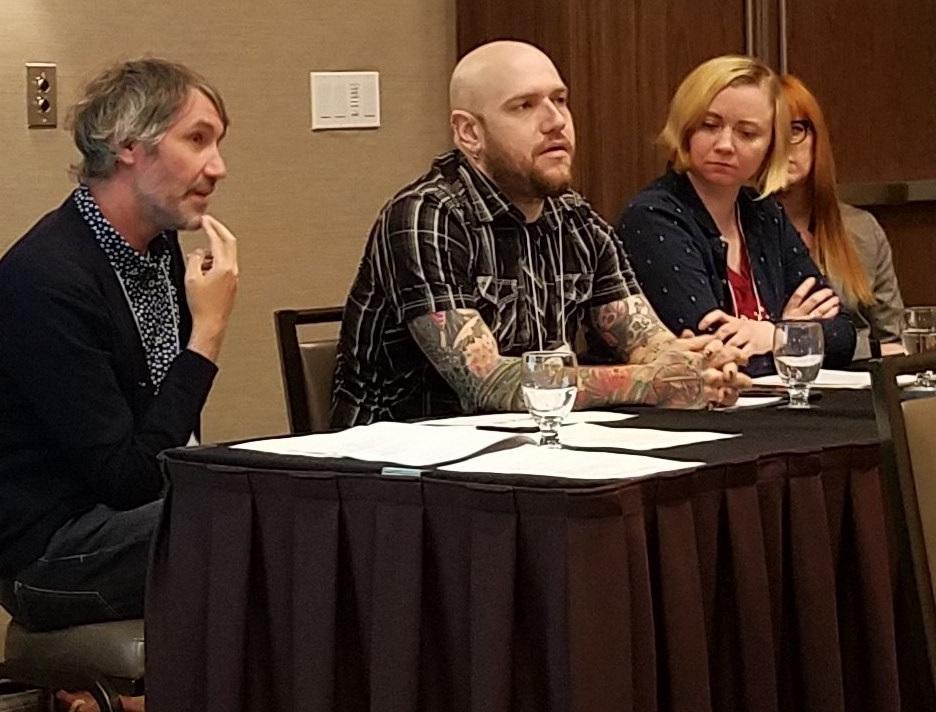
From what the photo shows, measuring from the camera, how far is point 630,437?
242 cm

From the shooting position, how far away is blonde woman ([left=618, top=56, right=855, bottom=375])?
3568 mm

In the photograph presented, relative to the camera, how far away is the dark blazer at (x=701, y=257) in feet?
11.6

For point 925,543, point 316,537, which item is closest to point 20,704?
point 316,537

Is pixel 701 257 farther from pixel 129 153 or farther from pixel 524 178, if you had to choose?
pixel 129 153

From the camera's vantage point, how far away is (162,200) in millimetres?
2902

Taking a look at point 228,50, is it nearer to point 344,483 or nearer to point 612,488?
point 344,483

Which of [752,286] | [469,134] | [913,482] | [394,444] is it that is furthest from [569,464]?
[752,286]

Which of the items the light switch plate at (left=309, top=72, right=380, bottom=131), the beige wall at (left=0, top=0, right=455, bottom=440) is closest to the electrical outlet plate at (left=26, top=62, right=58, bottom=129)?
the beige wall at (left=0, top=0, right=455, bottom=440)

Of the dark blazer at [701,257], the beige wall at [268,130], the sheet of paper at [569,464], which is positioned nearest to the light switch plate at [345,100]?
the beige wall at [268,130]

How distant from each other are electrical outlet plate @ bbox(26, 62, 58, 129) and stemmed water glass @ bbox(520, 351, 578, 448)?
1.62 m

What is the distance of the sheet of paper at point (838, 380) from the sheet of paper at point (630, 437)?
20.6 inches

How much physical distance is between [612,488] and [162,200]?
3.92 feet

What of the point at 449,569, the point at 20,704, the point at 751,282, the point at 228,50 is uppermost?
the point at 228,50

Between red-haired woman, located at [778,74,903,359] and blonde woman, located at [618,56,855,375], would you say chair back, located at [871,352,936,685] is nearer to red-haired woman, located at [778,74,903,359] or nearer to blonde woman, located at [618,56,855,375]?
blonde woman, located at [618,56,855,375]
